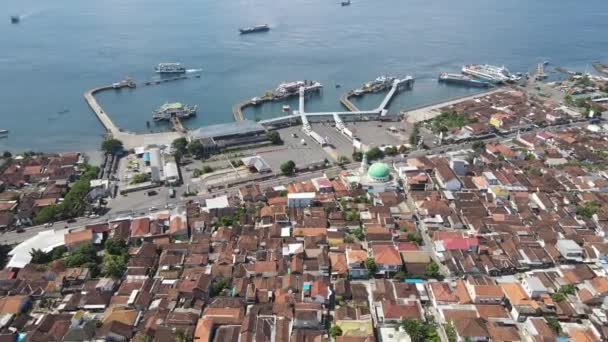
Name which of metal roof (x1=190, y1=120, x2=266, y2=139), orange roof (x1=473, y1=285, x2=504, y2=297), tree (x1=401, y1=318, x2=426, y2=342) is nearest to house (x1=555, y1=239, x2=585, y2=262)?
orange roof (x1=473, y1=285, x2=504, y2=297)

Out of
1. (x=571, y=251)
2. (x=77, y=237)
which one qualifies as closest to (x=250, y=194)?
(x=77, y=237)

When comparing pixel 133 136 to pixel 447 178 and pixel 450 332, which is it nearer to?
pixel 447 178

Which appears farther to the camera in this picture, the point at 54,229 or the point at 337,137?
the point at 337,137

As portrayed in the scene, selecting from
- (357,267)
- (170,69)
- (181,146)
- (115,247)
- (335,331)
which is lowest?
(335,331)

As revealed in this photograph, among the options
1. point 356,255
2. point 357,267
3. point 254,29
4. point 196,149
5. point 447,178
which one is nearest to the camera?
point 357,267

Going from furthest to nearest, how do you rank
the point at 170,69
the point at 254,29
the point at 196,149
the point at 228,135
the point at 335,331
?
1. the point at 254,29
2. the point at 170,69
3. the point at 228,135
4. the point at 196,149
5. the point at 335,331

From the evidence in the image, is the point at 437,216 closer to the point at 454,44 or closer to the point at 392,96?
the point at 392,96

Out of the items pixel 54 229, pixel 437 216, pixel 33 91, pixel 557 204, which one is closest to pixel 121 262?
pixel 54 229
